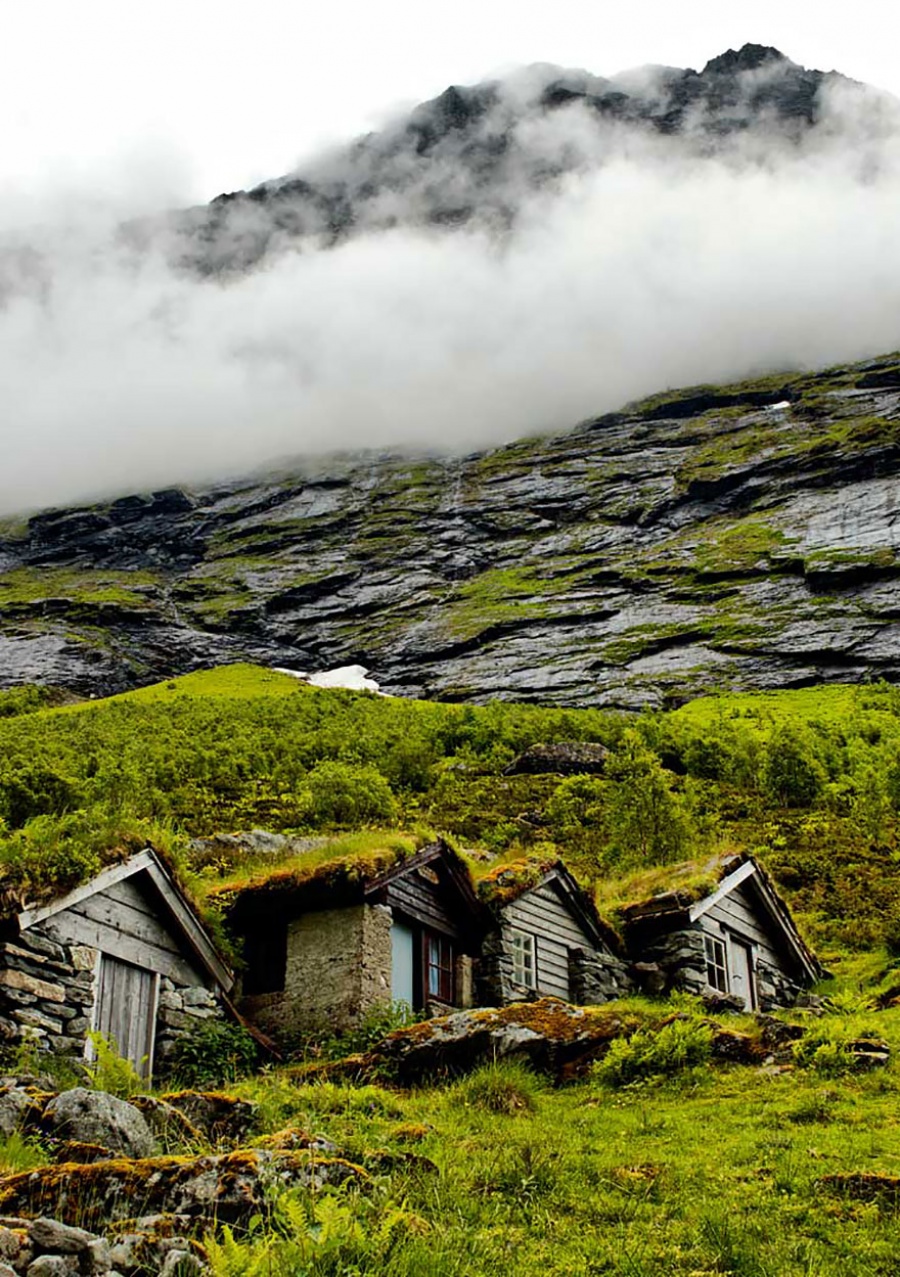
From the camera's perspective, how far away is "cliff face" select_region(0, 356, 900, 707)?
120 m

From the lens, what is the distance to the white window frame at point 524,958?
25.5 m

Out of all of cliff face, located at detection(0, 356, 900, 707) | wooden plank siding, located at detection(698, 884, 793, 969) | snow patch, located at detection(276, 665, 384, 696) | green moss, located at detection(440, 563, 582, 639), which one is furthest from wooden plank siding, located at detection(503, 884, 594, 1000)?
green moss, located at detection(440, 563, 582, 639)

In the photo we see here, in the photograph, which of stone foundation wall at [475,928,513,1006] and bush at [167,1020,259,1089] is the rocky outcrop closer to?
bush at [167,1020,259,1089]

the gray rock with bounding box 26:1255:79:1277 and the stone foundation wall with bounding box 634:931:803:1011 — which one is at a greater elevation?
the gray rock with bounding box 26:1255:79:1277

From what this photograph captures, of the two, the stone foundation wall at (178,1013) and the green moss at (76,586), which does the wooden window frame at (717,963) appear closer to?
the stone foundation wall at (178,1013)

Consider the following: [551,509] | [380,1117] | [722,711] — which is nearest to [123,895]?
[380,1117]

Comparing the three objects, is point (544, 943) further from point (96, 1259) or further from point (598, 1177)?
point (96, 1259)

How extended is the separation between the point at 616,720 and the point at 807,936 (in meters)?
50.2

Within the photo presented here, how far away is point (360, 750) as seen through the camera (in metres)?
67.6

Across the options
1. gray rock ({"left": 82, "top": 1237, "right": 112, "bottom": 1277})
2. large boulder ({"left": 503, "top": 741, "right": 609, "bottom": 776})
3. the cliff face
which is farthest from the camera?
the cliff face

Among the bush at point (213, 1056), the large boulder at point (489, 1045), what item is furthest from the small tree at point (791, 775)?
the bush at point (213, 1056)

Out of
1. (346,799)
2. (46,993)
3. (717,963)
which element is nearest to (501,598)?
(346,799)

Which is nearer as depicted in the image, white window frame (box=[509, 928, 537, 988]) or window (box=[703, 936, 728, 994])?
white window frame (box=[509, 928, 537, 988])

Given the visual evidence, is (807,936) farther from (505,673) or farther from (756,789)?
(505,673)
